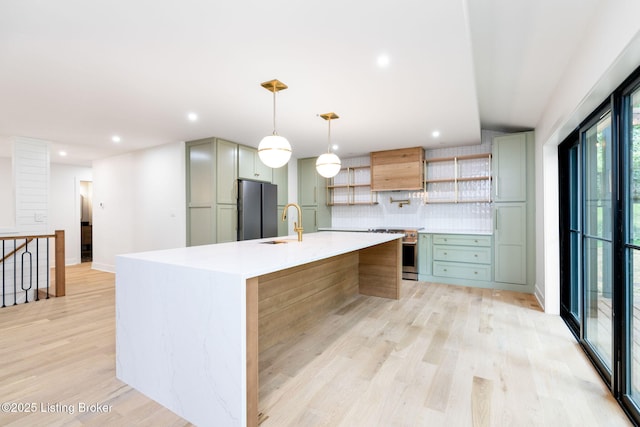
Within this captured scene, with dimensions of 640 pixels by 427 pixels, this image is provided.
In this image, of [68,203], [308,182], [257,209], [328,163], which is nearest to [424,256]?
[328,163]

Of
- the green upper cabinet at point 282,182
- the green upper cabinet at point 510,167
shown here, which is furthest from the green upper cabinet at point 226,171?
the green upper cabinet at point 510,167

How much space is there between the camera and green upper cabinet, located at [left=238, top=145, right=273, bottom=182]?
5.08m

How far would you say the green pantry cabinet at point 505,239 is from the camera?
4.38 metres

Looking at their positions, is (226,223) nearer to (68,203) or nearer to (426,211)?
(426,211)

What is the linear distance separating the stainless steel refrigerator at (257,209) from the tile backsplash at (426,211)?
1.56m

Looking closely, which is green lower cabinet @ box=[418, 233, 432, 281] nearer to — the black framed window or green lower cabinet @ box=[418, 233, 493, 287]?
green lower cabinet @ box=[418, 233, 493, 287]

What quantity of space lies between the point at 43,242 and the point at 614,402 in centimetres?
665

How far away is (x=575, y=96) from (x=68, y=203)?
9252mm

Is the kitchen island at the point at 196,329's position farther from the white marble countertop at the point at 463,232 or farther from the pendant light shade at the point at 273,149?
the white marble countertop at the point at 463,232

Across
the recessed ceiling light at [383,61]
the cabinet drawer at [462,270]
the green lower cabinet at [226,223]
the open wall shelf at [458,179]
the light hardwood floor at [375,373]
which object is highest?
the recessed ceiling light at [383,61]

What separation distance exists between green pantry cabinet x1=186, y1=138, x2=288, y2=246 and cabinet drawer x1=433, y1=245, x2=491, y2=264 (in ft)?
11.0

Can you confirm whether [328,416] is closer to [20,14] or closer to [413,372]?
[413,372]

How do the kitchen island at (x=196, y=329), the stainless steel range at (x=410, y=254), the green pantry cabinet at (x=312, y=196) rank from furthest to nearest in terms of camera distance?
the green pantry cabinet at (x=312, y=196) < the stainless steel range at (x=410, y=254) < the kitchen island at (x=196, y=329)

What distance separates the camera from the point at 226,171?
4.80 metres
